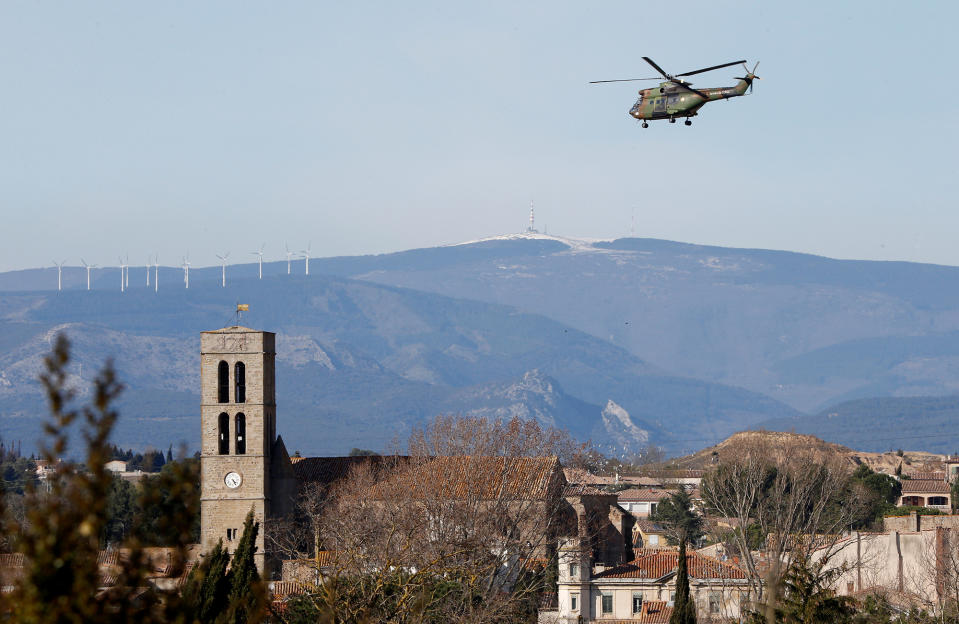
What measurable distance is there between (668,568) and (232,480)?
2273cm

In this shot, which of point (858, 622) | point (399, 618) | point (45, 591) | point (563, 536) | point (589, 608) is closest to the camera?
point (45, 591)

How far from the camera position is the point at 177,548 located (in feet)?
39.3

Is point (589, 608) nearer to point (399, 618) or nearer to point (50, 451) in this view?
point (399, 618)

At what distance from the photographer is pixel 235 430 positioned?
75875 mm

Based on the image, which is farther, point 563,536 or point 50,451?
point 563,536

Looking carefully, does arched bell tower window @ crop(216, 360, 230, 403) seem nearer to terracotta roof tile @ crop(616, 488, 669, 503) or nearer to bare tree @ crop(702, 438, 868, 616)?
bare tree @ crop(702, 438, 868, 616)

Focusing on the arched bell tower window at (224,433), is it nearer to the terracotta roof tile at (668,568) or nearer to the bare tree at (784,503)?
the terracotta roof tile at (668,568)

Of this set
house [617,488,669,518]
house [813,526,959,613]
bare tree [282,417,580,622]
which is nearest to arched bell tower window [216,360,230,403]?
A: bare tree [282,417,580,622]

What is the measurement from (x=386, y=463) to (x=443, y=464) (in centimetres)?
665

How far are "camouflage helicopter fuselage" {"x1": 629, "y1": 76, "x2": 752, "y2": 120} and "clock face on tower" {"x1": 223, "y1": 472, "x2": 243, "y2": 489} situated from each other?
121ft

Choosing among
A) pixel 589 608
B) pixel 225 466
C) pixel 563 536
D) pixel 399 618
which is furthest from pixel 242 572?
pixel 225 466

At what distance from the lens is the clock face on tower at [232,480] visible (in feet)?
245

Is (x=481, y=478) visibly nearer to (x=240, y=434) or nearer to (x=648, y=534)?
(x=240, y=434)

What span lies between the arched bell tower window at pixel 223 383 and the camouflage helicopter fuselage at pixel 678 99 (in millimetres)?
37506
